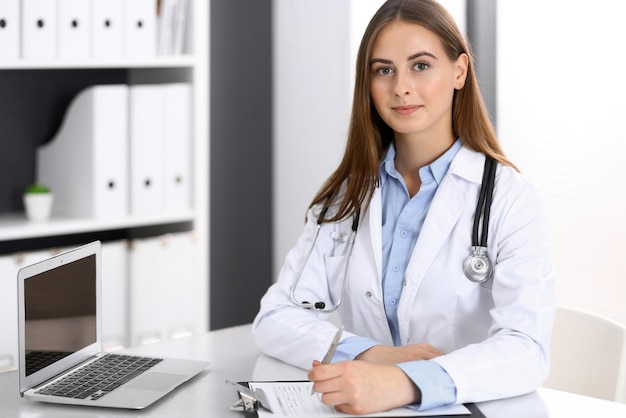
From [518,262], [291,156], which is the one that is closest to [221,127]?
[291,156]

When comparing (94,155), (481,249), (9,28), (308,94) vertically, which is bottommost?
A: (481,249)

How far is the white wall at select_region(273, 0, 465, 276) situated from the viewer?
319 centimetres

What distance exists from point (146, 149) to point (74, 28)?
0.43 meters

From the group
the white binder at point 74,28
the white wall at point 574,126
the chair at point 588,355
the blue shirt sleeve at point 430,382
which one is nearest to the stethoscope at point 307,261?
the blue shirt sleeve at point 430,382

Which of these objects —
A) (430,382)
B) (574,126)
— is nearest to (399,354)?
(430,382)

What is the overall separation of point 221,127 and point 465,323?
183 centimetres

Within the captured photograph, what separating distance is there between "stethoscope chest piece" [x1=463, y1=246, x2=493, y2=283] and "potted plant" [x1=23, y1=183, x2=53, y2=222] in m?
1.57

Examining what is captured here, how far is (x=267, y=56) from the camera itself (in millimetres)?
3482

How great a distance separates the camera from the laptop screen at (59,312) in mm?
1567

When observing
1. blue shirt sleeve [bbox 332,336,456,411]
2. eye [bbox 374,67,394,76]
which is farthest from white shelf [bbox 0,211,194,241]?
blue shirt sleeve [bbox 332,336,456,411]

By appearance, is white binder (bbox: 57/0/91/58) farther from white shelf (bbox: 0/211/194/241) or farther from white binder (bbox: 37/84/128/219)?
white shelf (bbox: 0/211/194/241)

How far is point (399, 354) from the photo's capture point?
164cm

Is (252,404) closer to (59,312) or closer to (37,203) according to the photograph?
(59,312)

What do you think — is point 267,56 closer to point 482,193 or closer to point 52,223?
point 52,223
